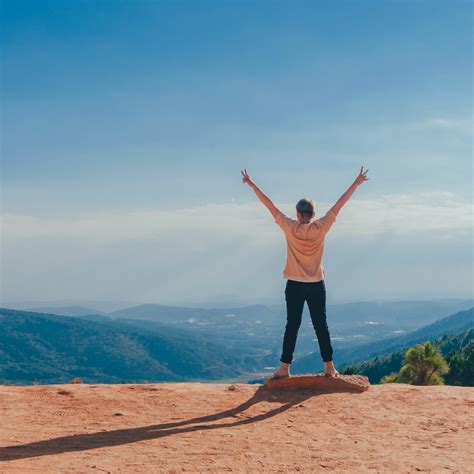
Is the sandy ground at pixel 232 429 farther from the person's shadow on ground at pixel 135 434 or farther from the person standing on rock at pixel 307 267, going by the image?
the person standing on rock at pixel 307 267

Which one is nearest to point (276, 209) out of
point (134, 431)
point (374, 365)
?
point (134, 431)

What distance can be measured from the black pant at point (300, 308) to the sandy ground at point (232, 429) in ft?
3.00

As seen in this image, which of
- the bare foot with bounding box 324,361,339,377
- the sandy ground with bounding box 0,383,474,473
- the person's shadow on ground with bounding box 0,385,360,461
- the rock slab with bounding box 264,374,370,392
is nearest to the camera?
the sandy ground with bounding box 0,383,474,473

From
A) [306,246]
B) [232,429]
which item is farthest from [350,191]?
[232,429]

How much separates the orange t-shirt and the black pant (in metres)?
0.15

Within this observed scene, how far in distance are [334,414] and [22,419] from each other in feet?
15.2

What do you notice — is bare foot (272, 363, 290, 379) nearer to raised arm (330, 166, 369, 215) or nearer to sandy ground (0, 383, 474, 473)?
sandy ground (0, 383, 474, 473)

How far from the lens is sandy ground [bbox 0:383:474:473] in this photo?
19.8 feet

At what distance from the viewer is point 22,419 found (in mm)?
8125

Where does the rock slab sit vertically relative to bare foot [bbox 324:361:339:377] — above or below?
below

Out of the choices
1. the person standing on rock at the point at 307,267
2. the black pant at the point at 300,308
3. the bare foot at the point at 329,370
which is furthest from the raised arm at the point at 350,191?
the bare foot at the point at 329,370

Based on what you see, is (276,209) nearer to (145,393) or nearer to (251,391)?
(251,391)

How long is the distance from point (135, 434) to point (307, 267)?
4467 mm

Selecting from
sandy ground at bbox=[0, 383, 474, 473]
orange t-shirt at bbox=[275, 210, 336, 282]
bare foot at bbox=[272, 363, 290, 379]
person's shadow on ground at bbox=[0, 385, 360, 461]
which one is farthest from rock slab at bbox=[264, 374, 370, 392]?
orange t-shirt at bbox=[275, 210, 336, 282]
